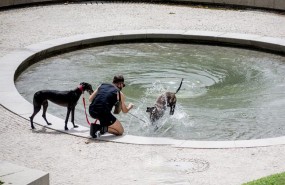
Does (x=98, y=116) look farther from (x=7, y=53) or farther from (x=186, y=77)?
(x=7, y=53)

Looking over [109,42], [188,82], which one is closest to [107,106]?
Answer: [188,82]

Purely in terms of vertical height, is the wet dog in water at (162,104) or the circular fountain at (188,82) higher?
the wet dog in water at (162,104)

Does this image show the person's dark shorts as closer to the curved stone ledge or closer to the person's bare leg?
the person's bare leg

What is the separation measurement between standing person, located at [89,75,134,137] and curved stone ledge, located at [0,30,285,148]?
0.18 meters

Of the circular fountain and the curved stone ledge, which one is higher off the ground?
the curved stone ledge

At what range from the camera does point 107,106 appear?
11.5 metres

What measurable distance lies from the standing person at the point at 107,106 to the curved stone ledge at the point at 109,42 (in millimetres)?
180

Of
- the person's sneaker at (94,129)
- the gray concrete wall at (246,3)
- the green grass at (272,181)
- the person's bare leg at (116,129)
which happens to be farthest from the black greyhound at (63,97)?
the gray concrete wall at (246,3)

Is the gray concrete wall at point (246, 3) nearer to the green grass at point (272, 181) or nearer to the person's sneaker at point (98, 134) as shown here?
the person's sneaker at point (98, 134)

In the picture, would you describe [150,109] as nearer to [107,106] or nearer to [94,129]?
[107,106]

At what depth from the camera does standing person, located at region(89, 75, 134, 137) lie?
11.5 meters

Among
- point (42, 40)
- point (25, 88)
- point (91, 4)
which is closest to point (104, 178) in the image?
point (25, 88)

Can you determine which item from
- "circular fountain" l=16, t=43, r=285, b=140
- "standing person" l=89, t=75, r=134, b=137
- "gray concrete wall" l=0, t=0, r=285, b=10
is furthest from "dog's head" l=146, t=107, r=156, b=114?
"gray concrete wall" l=0, t=0, r=285, b=10

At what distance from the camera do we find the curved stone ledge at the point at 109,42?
37.4 ft
